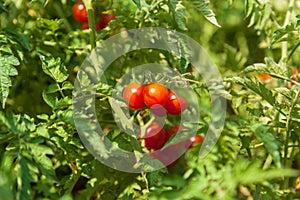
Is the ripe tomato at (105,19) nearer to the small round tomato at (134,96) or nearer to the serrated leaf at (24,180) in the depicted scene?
the small round tomato at (134,96)

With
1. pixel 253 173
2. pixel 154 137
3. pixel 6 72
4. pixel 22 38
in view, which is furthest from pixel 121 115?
pixel 253 173

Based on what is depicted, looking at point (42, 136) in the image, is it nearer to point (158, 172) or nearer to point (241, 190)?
point (158, 172)

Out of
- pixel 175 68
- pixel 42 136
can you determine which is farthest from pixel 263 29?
pixel 42 136

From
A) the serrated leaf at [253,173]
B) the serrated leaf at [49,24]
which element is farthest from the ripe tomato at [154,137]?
the serrated leaf at [253,173]

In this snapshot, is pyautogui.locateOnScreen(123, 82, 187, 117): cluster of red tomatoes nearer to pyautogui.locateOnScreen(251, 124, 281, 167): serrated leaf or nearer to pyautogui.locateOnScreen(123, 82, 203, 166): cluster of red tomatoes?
pyautogui.locateOnScreen(123, 82, 203, 166): cluster of red tomatoes

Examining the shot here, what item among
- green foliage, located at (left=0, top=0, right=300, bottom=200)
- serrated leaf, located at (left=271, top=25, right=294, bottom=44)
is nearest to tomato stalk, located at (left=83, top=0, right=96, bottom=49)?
green foliage, located at (left=0, top=0, right=300, bottom=200)

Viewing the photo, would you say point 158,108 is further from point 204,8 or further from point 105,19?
point 105,19

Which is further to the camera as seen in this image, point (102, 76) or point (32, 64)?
point (32, 64)
